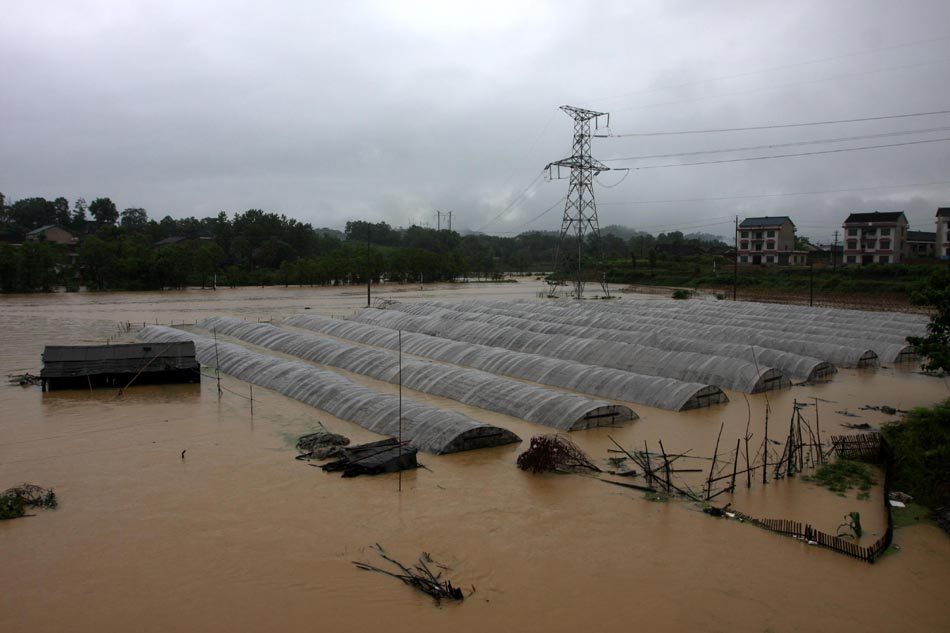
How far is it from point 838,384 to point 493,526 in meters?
11.8

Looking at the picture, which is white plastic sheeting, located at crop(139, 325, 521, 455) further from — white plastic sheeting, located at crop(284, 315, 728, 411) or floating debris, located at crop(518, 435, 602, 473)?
white plastic sheeting, located at crop(284, 315, 728, 411)

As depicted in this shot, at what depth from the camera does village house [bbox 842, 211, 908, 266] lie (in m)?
50.9

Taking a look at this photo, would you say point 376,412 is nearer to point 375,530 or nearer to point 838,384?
point 375,530

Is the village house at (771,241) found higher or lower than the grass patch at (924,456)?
higher

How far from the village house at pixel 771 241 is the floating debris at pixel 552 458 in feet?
174

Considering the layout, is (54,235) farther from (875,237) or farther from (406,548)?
(875,237)

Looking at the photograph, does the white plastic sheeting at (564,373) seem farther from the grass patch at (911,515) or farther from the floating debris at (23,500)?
the floating debris at (23,500)

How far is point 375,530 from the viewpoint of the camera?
7.71 metres

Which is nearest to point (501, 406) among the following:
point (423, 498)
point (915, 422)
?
point (423, 498)

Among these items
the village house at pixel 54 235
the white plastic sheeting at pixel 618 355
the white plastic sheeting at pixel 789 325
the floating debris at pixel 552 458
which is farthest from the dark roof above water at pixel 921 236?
the village house at pixel 54 235

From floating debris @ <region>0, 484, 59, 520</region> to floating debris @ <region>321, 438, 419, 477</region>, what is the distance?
3.41 m

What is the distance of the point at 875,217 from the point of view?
171 ft

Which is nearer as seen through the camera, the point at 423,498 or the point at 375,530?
the point at 375,530

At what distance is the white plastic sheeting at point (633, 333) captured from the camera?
654 inches
